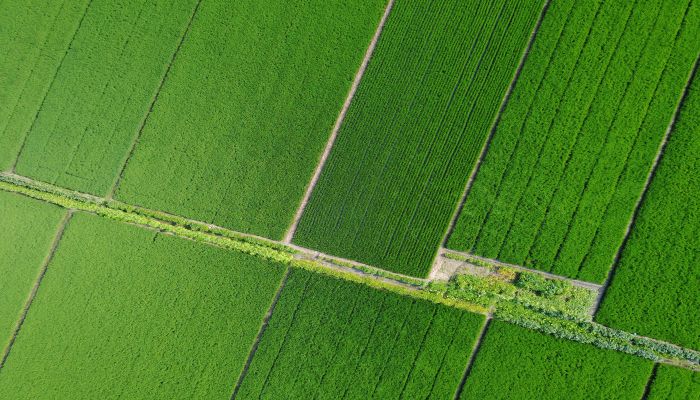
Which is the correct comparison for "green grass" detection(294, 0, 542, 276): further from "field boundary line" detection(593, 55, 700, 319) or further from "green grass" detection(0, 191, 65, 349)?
"green grass" detection(0, 191, 65, 349)

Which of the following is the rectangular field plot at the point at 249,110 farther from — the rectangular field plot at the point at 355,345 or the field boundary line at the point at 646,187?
the field boundary line at the point at 646,187

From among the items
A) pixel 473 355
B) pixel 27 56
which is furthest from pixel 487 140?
pixel 27 56

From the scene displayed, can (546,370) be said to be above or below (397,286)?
below

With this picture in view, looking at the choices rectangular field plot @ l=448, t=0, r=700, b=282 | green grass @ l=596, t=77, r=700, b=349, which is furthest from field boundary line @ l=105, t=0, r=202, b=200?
green grass @ l=596, t=77, r=700, b=349

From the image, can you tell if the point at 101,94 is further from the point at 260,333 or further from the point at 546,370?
Answer: the point at 546,370

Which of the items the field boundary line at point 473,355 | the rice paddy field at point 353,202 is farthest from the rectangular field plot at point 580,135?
the field boundary line at point 473,355

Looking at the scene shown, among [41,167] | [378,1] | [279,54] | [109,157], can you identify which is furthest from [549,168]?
[41,167]

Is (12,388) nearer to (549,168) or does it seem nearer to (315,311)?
(315,311)
